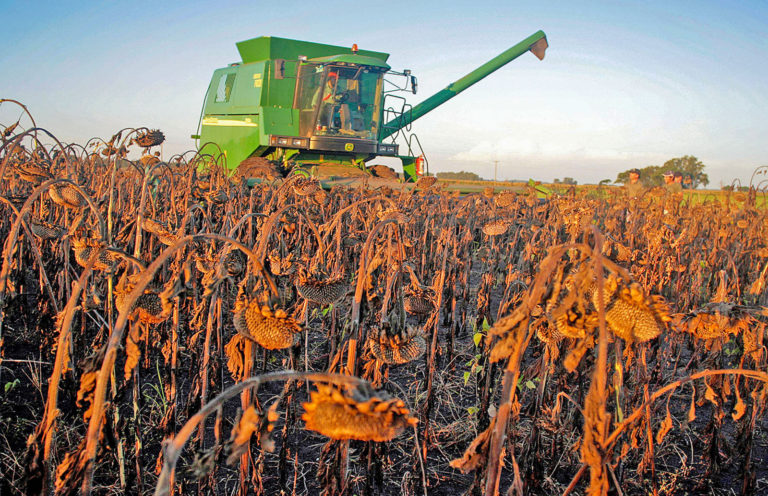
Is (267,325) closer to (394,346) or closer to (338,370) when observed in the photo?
(394,346)

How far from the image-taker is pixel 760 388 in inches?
83.9

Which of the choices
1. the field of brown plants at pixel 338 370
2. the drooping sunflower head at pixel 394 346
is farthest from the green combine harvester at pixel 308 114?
the drooping sunflower head at pixel 394 346

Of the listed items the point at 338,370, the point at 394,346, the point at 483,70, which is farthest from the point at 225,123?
the point at 394,346

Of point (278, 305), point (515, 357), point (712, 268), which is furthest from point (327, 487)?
point (712, 268)

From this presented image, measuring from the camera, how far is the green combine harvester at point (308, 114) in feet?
31.0

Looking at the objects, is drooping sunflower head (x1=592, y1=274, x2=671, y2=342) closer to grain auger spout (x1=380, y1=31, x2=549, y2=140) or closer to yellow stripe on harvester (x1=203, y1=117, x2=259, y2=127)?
yellow stripe on harvester (x1=203, y1=117, x2=259, y2=127)

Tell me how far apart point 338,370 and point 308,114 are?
361 inches

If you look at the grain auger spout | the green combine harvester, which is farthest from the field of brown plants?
the grain auger spout

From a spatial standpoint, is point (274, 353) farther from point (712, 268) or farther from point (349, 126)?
point (349, 126)

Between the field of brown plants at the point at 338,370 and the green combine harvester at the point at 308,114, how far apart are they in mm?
5698

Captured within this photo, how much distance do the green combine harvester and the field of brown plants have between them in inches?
224

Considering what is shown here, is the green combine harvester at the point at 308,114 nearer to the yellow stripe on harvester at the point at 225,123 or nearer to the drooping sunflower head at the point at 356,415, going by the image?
the yellow stripe on harvester at the point at 225,123

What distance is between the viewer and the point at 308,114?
1001 cm

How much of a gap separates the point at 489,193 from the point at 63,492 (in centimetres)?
562
